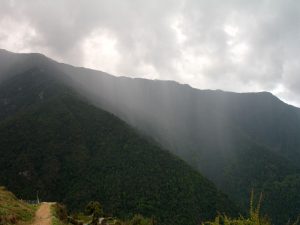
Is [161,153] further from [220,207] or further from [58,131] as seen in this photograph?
[58,131]

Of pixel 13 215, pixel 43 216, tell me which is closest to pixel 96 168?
pixel 43 216

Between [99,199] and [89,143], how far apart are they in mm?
39806

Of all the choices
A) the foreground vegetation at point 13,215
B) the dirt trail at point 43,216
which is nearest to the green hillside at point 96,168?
the dirt trail at point 43,216

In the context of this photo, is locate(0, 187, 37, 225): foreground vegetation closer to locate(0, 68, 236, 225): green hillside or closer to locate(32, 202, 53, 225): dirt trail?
locate(32, 202, 53, 225): dirt trail

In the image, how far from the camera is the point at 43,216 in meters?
34.7

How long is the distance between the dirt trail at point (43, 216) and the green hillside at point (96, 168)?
96093 millimetres

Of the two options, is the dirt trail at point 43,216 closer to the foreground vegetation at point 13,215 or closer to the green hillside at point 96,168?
the foreground vegetation at point 13,215

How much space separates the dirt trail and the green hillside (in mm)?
96093

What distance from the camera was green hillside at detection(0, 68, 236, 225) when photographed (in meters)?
142

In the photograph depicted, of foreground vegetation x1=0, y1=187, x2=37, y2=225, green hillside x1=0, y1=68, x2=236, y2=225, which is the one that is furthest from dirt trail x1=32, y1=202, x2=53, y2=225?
green hillside x1=0, y1=68, x2=236, y2=225

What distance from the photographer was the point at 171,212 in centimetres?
14012

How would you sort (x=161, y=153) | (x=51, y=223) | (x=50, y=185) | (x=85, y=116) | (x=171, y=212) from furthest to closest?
(x=85, y=116) → (x=161, y=153) → (x=50, y=185) → (x=171, y=212) → (x=51, y=223)

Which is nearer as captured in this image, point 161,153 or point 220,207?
point 220,207

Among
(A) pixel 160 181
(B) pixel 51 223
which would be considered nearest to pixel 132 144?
(A) pixel 160 181
